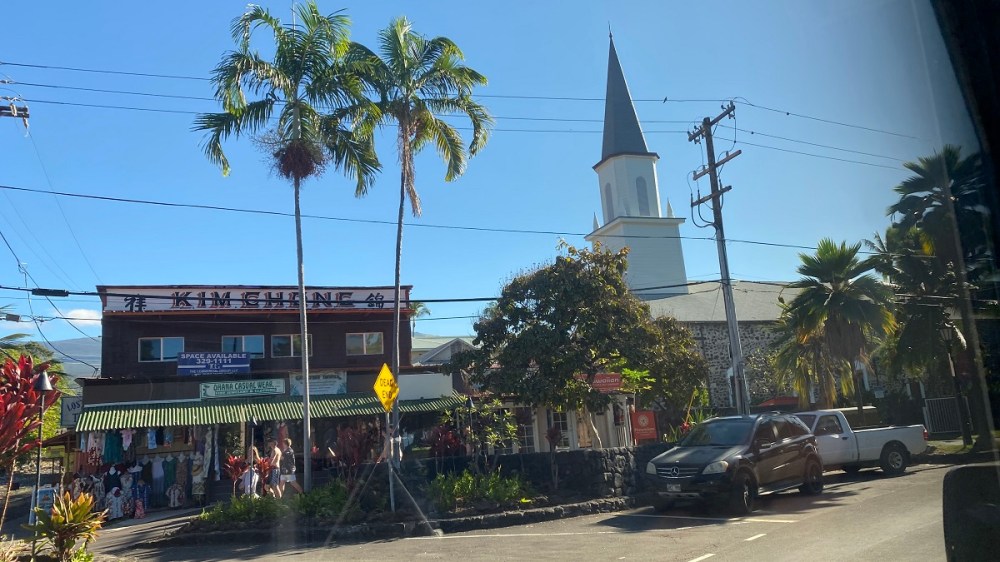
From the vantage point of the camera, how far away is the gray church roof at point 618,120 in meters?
52.2

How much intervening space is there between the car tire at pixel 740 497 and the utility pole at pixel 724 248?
7.23 meters

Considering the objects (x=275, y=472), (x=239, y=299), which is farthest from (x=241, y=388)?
→ (x=275, y=472)

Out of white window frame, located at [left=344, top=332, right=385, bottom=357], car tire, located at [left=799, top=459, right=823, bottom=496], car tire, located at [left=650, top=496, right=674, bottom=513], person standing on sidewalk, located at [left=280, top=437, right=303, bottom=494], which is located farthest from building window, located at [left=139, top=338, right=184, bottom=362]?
car tire, located at [left=799, top=459, right=823, bottom=496]

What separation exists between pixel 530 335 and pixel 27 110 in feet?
40.8

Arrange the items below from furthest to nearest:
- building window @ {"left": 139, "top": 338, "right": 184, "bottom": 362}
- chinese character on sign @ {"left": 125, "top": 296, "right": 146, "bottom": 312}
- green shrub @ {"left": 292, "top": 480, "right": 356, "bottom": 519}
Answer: building window @ {"left": 139, "top": 338, "right": 184, "bottom": 362} < chinese character on sign @ {"left": 125, "top": 296, "right": 146, "bottom": 312} < green shrub @ {"left": 292, "top": 480, "right": 356, "bottom": 519}

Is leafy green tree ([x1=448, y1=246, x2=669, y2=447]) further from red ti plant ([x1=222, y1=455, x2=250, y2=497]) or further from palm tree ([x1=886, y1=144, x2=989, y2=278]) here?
palm tree ([x1=886, y1=144, x2=989, y2=278])

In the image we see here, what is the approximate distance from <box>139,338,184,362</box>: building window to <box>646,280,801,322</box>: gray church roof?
875 inches

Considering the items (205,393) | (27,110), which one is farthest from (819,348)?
(27,110)

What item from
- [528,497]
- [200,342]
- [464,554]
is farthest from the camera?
[200,342]

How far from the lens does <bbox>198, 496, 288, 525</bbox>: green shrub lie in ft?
44.5

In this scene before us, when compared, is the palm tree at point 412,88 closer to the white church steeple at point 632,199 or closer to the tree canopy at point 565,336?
the tree canopy at point 565,336

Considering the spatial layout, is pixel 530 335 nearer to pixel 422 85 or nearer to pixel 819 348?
pixel 422 85

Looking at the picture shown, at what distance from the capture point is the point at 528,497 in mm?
14844

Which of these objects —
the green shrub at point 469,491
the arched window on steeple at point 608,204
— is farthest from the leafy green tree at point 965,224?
the arched window on steeple at point 608,204
